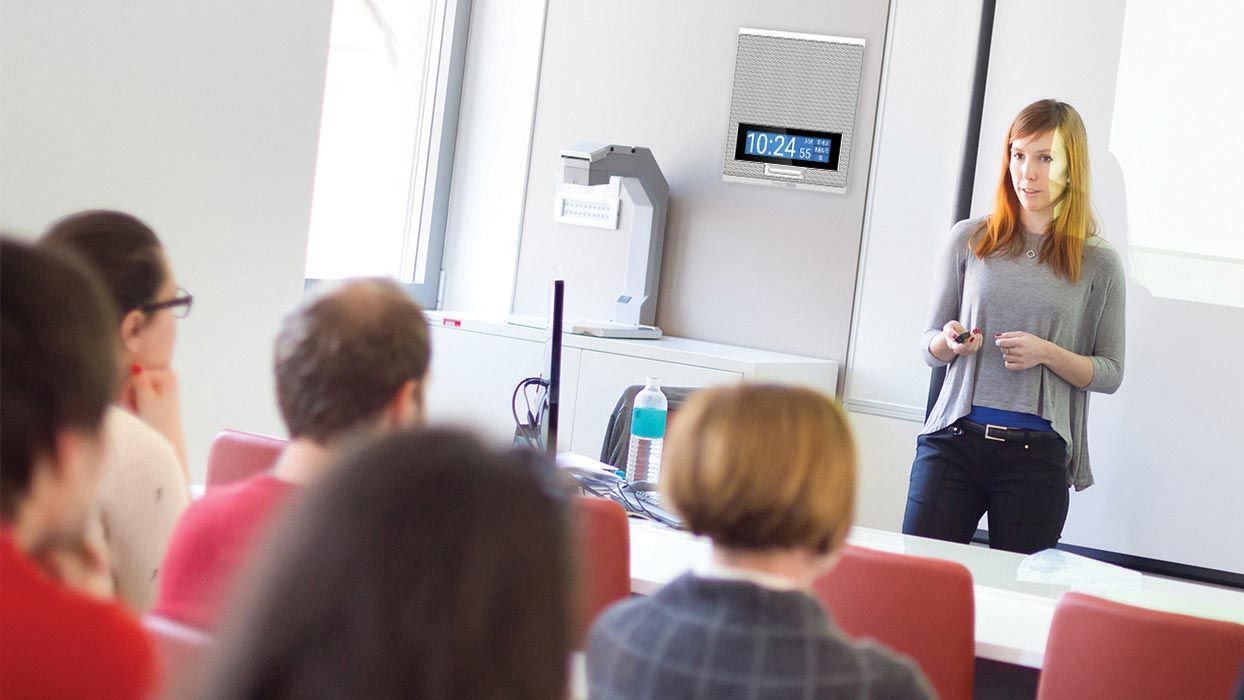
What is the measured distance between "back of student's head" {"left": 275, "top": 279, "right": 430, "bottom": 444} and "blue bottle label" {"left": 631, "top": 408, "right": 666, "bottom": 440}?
1.77 metres

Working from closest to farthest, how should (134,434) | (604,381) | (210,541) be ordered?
(210,541), (134,434), (604,381)

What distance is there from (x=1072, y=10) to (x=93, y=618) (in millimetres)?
4121

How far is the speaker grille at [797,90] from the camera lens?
4.70 m

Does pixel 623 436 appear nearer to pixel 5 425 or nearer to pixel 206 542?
pixel 206 542

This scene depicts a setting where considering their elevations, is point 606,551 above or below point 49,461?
below

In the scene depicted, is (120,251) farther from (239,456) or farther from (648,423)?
(648,423)

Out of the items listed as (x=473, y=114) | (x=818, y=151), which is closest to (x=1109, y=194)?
(x=818, y=151)

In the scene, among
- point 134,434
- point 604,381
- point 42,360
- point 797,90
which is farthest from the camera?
point 797,90

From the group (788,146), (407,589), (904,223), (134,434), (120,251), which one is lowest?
(134,434)

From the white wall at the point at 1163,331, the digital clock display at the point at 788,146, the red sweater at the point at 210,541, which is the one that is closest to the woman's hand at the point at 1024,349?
the white wall at the point at 1163,331

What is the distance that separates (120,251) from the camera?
175 centimetres

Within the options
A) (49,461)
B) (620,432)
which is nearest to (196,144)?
(620,432)

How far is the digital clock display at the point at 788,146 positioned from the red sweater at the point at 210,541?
362 centimetres

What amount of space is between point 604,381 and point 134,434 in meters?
2.90
